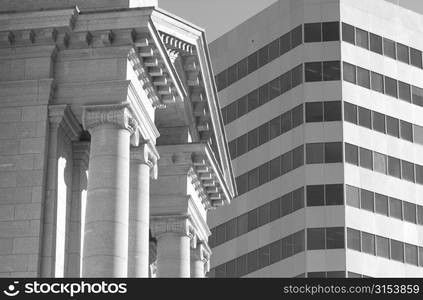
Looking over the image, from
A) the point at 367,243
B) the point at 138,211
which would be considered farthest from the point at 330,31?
the point at 138,211

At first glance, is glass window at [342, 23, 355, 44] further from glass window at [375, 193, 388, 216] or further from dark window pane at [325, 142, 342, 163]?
glass window at [375, 193, 388, 216]

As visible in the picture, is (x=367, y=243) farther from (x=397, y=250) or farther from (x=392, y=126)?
(x=392, y=126)

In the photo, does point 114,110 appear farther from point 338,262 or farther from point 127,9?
point 338,262

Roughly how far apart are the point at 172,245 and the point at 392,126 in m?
65.3

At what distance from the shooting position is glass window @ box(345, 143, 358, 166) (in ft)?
403

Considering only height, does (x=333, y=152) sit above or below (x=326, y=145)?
below

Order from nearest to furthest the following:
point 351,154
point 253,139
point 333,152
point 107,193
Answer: point 107,193 < point 333,152 < point 351,154 < point 253,139

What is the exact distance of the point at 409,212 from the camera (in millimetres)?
125750

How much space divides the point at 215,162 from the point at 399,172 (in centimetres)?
6097

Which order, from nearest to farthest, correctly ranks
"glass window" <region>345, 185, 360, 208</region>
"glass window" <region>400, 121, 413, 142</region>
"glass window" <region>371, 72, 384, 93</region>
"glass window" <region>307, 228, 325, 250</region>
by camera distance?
"glass window" <region>307, 228, 325, 250</region> → "glass window" <region>345, 185, 360, 208</region> → "glass window" <region>371, 72, 384, 93</region> → "glass window" <region>400, 121, 413, 142</region>

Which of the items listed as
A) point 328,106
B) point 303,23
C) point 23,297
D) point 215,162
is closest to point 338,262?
point 328,106

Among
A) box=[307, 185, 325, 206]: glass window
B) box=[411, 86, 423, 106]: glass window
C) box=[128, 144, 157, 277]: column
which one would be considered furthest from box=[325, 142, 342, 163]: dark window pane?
box=[128, 144, 157, 277]: column

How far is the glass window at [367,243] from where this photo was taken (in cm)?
12069

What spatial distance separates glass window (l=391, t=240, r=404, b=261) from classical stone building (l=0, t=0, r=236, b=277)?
67219mm
